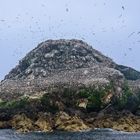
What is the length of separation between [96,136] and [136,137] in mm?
12552

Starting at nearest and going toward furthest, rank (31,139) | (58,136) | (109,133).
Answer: (31,139) < (58,136) < (109,133)

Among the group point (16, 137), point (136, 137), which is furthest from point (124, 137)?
point (16, 137)

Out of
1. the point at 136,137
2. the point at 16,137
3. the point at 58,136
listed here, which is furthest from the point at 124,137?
the point at 16,137

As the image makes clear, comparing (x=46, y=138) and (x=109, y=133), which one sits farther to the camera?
(x=109, y=133)

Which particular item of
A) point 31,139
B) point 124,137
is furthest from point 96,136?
point 31,139

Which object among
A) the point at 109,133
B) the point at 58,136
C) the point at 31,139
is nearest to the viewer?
the point at 31,139

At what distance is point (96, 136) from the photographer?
180375 millimetres

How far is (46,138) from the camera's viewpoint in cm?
17225

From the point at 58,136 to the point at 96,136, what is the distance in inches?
441

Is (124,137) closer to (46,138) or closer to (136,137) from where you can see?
(136,137)

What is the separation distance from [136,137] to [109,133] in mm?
11732

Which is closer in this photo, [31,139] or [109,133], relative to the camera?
[31,139]

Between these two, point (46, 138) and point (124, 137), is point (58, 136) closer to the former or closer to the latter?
point (46, 138)

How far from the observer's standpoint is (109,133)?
192500mm
